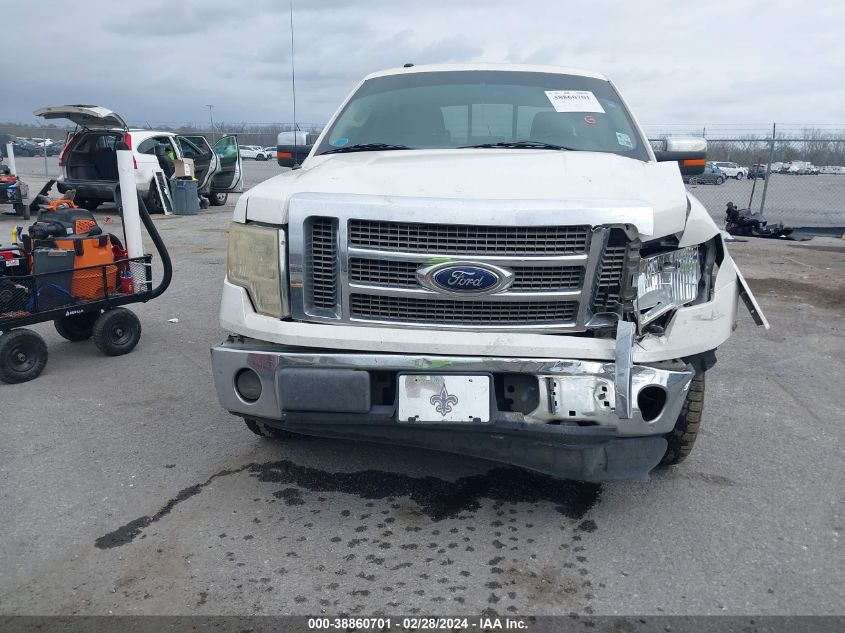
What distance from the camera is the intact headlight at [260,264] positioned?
3143 millimetres

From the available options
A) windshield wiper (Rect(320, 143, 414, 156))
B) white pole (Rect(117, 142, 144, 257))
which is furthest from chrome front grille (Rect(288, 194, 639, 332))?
white pole (Rect(117, 142, 144, 257))

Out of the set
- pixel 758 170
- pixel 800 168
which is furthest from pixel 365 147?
pixel 800 168

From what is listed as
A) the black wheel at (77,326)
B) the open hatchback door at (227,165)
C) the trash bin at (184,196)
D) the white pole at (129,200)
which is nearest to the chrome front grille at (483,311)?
the white pole at (129,200)

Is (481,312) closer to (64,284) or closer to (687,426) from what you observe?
(687,426)

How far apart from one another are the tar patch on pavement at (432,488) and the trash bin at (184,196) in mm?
13203

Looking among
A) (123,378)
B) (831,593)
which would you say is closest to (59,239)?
(123,378)

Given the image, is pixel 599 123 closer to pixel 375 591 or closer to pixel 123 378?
pixel 375 591

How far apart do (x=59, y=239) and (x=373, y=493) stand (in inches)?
130

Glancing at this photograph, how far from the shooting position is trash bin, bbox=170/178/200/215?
624 inches

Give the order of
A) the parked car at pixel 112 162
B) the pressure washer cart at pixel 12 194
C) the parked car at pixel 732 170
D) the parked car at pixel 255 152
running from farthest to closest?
the parked car at pixel 255 152, the parked car at pixel 732 170, the parked car at pixel 112 162, the pressure washer cart at pixel 12 194

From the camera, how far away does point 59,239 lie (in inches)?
210

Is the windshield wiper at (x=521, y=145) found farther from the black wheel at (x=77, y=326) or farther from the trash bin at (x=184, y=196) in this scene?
the trash bin at (x=184, y=196)

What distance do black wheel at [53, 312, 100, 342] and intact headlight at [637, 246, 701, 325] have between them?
4.64 m

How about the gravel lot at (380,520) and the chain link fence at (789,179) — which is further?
the chain link fence at (789,179)
